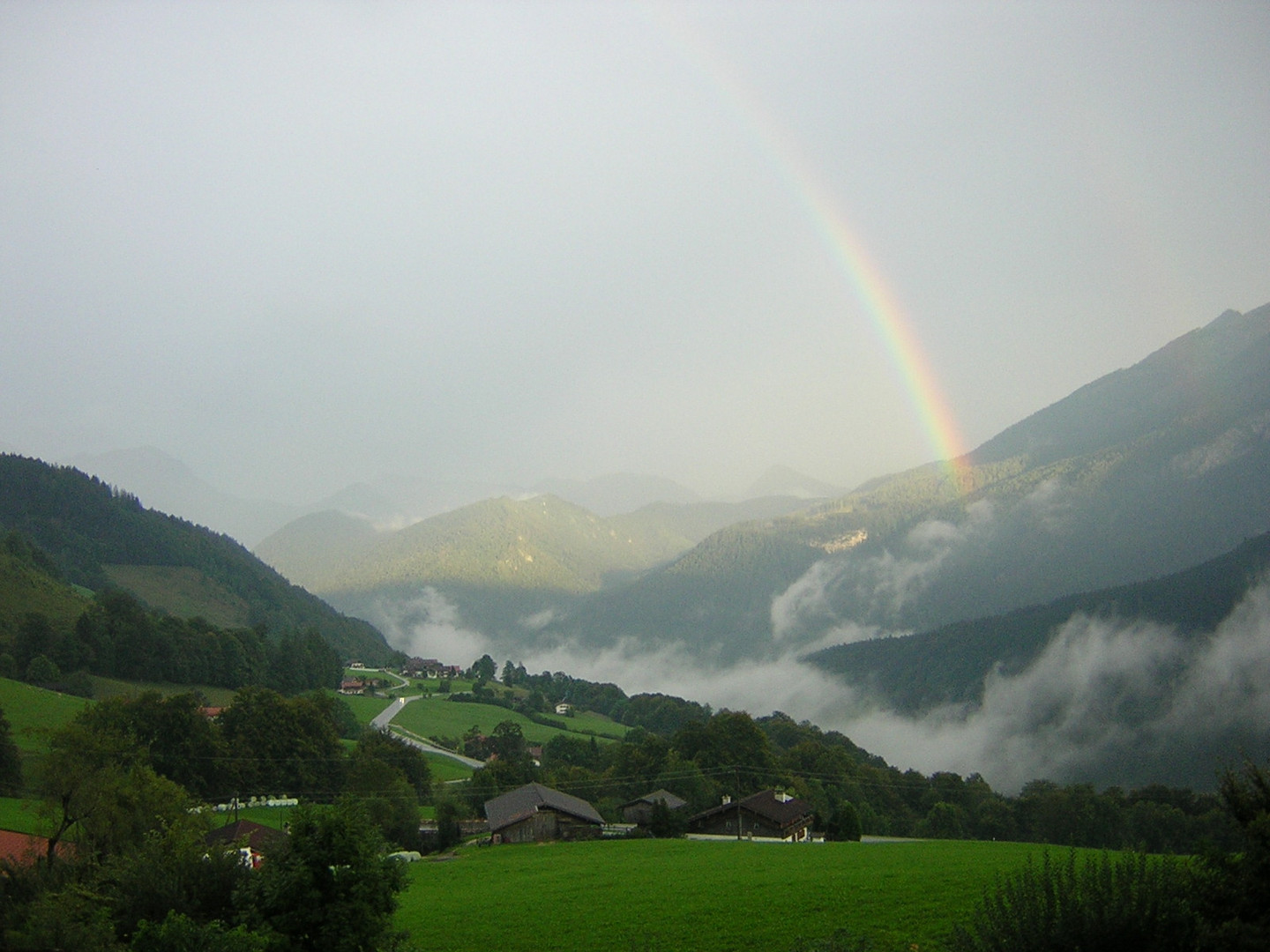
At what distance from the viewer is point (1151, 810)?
61.1 meters

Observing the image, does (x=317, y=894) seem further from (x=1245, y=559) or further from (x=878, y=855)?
(x=1245, y=559)

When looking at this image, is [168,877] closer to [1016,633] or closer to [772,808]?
[772,808]

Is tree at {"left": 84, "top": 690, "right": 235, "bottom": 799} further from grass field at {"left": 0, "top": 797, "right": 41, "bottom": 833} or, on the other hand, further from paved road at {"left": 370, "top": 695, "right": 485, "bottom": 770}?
paved road at {"left": 370, "top": 695, "right": 485, "bottom": 770}

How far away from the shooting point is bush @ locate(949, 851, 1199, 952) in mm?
10914

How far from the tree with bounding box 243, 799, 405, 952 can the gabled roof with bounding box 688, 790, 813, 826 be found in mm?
41056

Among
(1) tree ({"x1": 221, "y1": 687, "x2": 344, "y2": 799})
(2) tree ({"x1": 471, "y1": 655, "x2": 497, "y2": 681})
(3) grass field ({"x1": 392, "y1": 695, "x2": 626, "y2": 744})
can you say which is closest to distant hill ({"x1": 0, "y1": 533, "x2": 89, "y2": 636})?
(3) grass field ({"x1": 392, "y1": 695, "x2": 626, "y2": 744})

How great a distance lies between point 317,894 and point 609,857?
88.6 ft

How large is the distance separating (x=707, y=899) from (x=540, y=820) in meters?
28.0

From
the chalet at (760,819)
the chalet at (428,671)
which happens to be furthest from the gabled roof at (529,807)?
the chalet at (428,671)

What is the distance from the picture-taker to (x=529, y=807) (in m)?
52.1

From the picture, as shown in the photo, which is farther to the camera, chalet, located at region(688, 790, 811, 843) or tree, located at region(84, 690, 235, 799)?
tree, located at region(84, 690, 235, 799)

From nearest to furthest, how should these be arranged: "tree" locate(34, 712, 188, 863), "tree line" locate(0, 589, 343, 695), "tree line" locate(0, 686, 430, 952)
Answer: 1. "tree line" locate(0, 686, 430, 952)
2. "tree" locate(34, 712, 188, 863)
3. "tree line" locate(0, 589, 343, 695)

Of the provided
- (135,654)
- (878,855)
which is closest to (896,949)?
(878,855)

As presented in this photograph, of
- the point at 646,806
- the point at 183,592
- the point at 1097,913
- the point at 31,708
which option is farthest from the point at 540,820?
the point at 183,592
